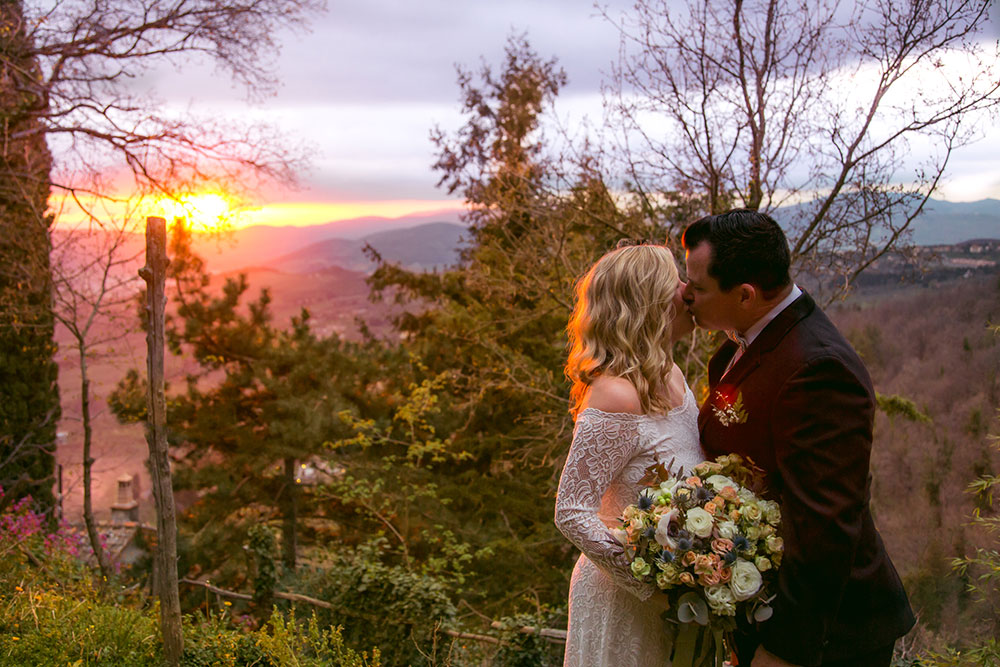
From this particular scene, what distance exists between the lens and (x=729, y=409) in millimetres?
2135

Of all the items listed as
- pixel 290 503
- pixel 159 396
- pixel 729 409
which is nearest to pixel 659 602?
pixel 729 409

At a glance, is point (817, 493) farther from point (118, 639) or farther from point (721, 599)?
point (118, 639)

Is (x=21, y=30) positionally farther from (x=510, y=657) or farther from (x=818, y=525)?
(x=818, y=525)

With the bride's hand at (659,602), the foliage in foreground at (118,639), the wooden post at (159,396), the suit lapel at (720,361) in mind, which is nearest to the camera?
the bride's hand at (659,602)

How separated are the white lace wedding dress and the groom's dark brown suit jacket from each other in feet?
0.99

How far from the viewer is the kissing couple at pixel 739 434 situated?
1.79 meters

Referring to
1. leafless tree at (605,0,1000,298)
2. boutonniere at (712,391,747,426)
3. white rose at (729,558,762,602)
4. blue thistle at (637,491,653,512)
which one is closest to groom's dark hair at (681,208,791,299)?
boutonniere at (712,391,747,426)

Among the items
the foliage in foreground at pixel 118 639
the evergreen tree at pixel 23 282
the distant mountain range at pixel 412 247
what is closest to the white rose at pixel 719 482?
the foliage in foreground at pixel 118 639

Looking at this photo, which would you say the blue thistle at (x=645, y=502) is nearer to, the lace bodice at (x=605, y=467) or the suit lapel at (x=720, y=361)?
the lace bodice at (x=605, y=467)

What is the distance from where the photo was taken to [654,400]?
89.4 inches

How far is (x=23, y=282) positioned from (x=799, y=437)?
9.83 m

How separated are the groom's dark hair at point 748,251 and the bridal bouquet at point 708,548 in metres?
0.52

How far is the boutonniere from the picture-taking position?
2068mm

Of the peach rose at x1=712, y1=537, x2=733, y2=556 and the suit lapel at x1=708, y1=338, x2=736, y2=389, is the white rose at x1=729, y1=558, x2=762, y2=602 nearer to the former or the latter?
the peach rose at x1=712, y1=537, x2=733, y2=556
